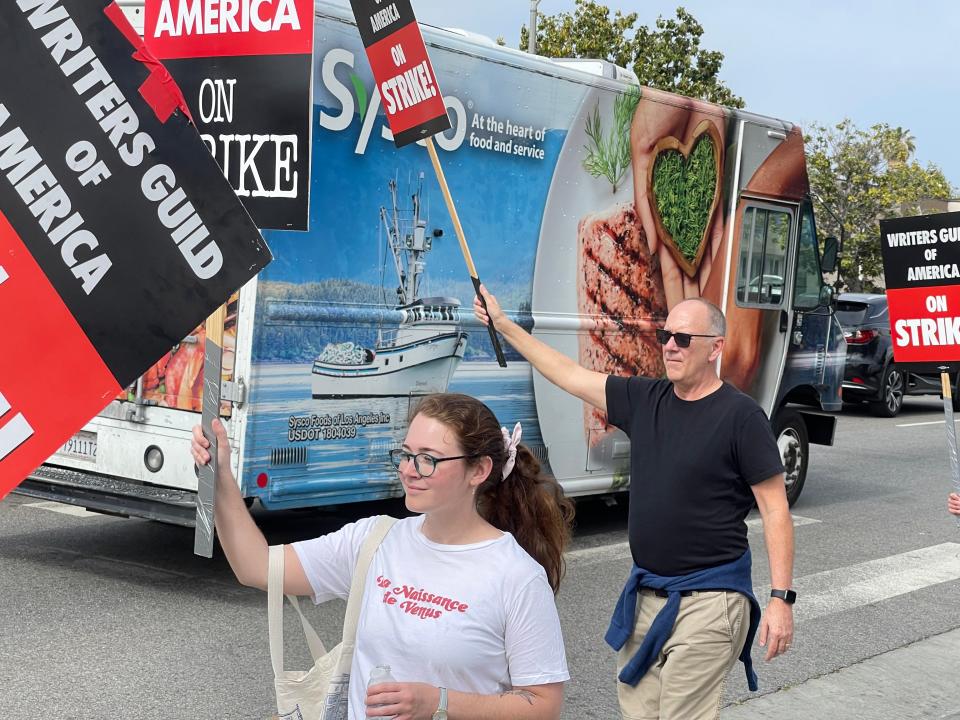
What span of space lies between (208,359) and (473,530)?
70cm

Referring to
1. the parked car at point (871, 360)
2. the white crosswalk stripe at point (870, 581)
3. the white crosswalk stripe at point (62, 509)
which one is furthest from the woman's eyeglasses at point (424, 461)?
the parked car at point (871, 360)

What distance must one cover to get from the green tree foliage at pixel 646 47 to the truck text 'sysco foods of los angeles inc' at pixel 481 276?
2129 centimetres

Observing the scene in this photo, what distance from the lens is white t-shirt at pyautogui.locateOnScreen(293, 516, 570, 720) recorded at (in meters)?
2.77

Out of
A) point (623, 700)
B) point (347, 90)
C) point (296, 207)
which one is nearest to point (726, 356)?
point (347, 90)

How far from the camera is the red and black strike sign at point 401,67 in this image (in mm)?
3895

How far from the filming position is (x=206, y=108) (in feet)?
10.5

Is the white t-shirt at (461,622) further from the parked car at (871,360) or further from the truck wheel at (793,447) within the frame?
the parked car at (871,360)

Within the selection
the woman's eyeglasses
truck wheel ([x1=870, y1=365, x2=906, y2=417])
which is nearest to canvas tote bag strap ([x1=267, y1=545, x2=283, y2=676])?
the woman's eyeglasses

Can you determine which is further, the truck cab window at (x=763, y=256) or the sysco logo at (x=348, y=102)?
the truck cab window at (x=763, y=256)

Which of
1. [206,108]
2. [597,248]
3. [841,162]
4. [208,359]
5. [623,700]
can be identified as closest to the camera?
[208,359]

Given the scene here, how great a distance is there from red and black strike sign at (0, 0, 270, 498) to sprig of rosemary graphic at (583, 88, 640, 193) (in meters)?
6.42

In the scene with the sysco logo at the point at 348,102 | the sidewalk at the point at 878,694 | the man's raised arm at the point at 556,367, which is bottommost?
the sidewalk at the point at 878,694

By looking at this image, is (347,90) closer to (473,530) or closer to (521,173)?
(521,173)

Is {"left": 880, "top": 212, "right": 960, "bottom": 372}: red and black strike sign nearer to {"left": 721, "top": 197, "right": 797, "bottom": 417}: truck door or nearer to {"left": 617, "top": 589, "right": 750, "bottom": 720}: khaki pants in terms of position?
{"left": 721, "top": 197, "right": 797, "bottom": 417}: truck door
